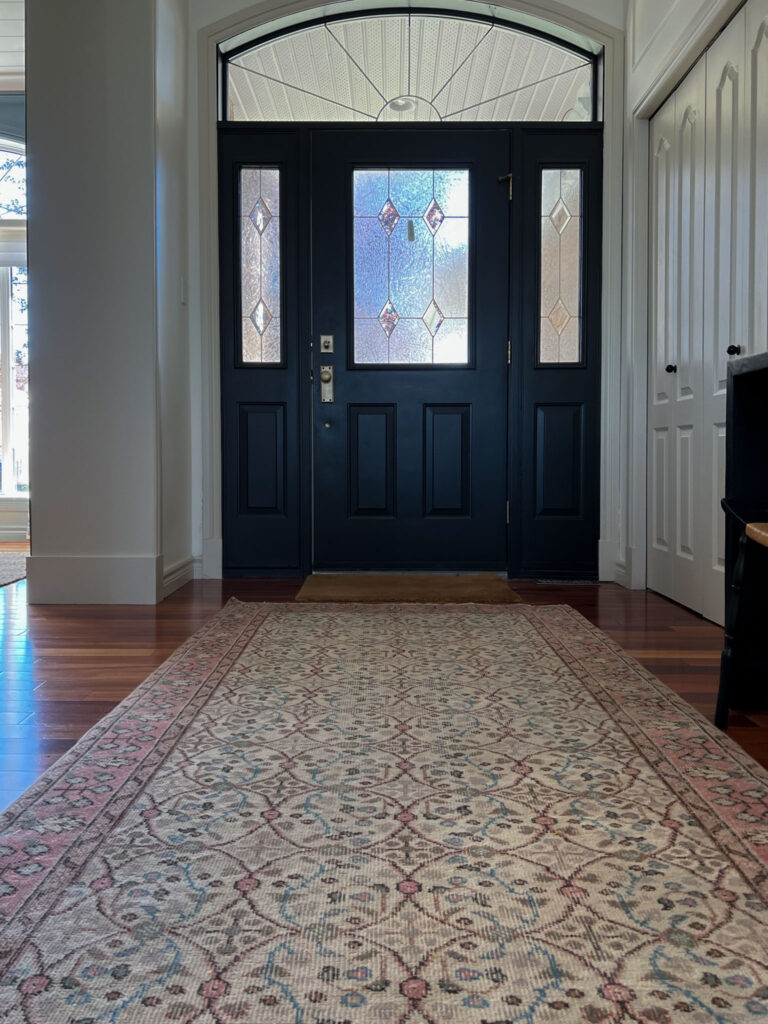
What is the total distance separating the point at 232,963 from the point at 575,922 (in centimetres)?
42

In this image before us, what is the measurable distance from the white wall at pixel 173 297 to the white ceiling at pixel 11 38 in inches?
77.0

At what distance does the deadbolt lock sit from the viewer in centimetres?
472

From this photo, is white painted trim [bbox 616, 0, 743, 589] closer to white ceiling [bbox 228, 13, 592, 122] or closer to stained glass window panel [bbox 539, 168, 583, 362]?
stained glass window panel [bbox 539, 168, 583, 362]

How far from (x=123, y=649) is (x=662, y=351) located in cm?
264

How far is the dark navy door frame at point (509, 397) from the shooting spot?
467cm

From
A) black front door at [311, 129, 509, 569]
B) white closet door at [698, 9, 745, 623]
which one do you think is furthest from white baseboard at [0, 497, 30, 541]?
white closet door at [698, 9, 745, 623]

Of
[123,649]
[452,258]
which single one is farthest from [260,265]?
[123,649]

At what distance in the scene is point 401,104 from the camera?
4.71 meters

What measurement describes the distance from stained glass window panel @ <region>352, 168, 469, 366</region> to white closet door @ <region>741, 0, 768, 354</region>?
1.82m

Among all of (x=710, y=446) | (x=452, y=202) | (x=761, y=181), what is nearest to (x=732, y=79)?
(x=761, y=181)

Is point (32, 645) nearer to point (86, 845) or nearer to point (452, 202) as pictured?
point (86, 845)

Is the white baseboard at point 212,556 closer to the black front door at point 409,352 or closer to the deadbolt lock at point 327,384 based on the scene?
the black front door at point 409,352

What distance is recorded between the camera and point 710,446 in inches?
136

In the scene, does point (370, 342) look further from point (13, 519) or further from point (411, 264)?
point (13, 519)
